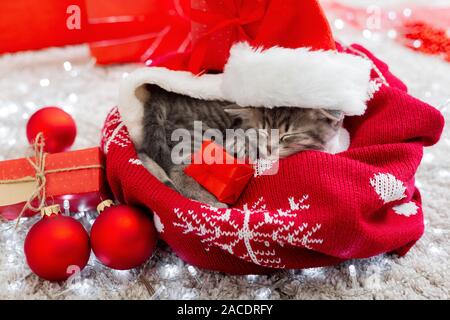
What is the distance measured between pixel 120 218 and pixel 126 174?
0.10 meters

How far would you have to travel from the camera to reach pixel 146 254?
A: 3.48ft

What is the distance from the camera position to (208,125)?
1215 mm

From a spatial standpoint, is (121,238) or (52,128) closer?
(121,238)

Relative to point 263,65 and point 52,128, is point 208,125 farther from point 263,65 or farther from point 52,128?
point 52,128

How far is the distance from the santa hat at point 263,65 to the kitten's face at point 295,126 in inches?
1.8

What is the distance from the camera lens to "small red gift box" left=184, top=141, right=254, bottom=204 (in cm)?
106

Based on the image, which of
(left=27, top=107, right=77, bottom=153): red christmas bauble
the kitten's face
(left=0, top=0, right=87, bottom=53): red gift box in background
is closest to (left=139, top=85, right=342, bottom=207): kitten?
the kitten's face

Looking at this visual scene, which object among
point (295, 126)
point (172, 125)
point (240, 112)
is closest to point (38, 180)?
point (172, 125)

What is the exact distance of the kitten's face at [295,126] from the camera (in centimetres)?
111

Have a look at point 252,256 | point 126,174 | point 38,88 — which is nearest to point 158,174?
point 126,174

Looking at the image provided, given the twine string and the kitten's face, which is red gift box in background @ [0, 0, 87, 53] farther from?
the kitten's face

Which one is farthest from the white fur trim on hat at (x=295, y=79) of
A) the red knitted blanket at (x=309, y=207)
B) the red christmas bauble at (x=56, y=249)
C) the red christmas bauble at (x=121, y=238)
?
the red christmas bauble at (x=56, y=249)

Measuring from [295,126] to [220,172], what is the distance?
0.20 meters

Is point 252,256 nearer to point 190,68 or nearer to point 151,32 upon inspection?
point 190,68
